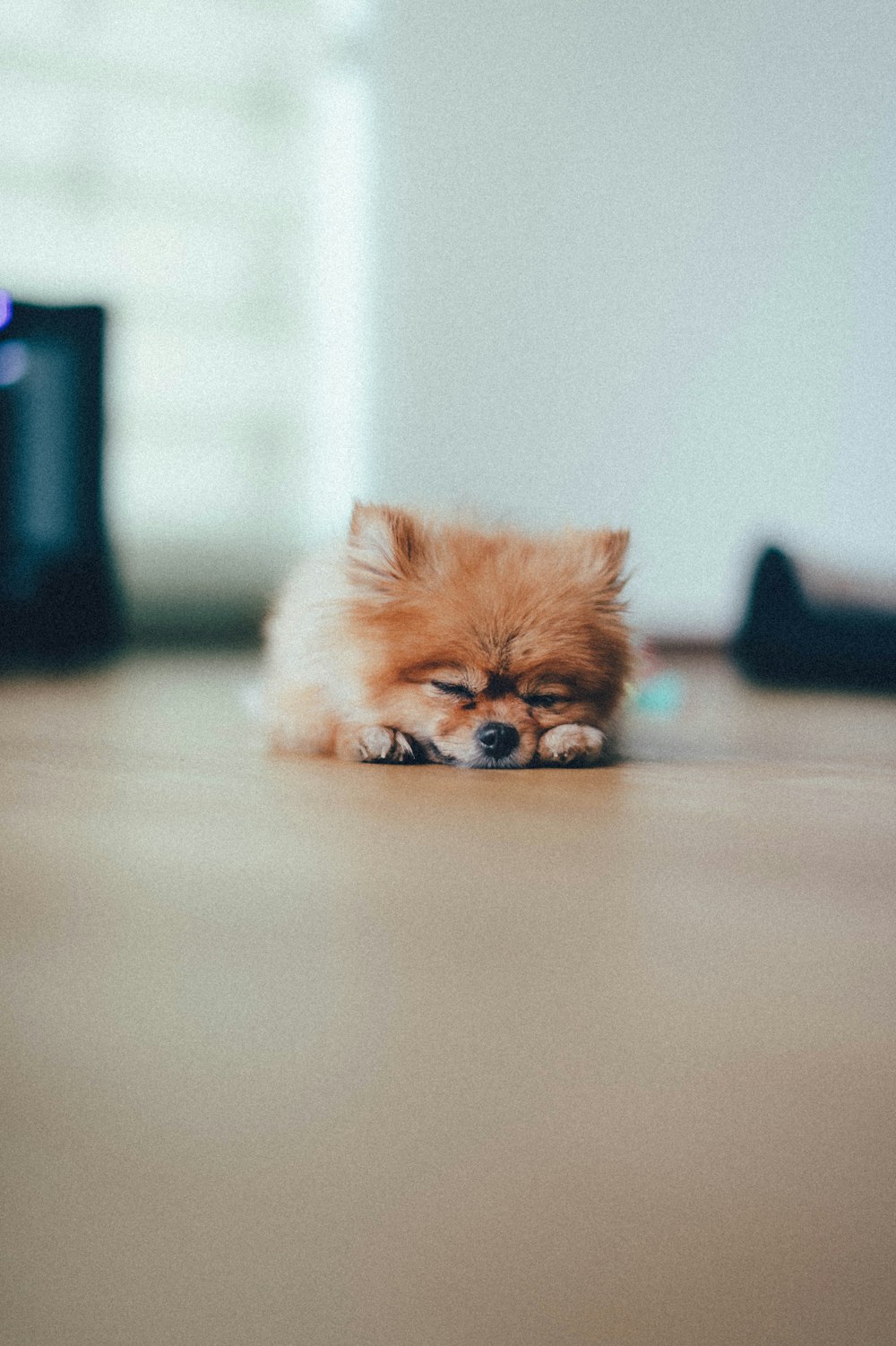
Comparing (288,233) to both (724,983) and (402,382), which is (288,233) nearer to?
(402,382)

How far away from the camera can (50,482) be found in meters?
4.07

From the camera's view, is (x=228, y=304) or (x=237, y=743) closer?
(x=237, y=743)

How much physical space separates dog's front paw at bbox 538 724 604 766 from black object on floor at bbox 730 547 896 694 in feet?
6.39

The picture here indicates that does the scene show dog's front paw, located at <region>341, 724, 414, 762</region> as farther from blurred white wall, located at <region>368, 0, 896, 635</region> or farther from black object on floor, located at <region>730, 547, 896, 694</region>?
blurred white wall, located at <region>368, 0, 896, 635</region>

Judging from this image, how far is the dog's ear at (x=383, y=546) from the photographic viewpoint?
5.79ft

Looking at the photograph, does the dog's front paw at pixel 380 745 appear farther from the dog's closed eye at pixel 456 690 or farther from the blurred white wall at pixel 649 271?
the blurred white wall at pixel 649 271

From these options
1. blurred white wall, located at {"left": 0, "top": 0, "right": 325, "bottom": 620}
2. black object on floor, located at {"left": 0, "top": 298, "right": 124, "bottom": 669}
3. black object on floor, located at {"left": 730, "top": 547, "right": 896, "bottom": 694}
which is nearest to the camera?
black object on floor, located at {"left": 730, "top": 547, "right": 896, "bottom": 694}

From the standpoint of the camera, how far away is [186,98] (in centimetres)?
447

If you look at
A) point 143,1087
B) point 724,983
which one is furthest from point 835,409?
point 143,1087

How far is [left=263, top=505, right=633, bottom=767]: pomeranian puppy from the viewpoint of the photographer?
1.69m

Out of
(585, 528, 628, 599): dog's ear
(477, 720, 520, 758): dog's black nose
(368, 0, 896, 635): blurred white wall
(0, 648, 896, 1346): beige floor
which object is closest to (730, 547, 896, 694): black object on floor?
(368, 0, 896, 635): blurred white wall

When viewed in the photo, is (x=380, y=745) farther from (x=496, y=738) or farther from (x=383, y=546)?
(x=383, y=546)

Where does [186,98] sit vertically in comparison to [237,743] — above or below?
above

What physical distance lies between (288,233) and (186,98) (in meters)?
0.67
